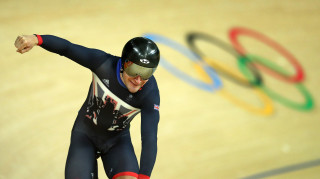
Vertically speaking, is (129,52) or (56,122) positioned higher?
(129,52)

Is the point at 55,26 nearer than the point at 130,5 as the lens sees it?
Yes

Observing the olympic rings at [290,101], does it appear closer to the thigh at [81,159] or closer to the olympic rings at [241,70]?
the olympic rings at [241,70]

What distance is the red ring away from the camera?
24.4ft

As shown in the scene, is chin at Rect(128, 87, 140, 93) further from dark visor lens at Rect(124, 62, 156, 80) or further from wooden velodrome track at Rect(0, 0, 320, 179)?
wooden velodrome track at Rect(0, 0, 320, 179)

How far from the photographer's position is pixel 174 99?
20.5 ft

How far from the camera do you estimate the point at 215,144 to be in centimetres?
578

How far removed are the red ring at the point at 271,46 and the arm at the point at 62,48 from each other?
4.77m

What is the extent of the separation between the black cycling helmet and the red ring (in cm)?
480

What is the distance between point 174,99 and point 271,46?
2.70 meters

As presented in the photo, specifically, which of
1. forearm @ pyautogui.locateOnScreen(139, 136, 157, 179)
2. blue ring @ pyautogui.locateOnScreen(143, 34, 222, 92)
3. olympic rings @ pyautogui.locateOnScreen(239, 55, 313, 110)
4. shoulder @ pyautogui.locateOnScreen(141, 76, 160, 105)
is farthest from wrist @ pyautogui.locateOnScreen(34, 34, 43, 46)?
olympic rings @ pyautogui.locateOnScreen(239, 55, 313, 110)

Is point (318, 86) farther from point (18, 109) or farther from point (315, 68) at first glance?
point (18, 109)

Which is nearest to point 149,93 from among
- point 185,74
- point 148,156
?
point 148,156

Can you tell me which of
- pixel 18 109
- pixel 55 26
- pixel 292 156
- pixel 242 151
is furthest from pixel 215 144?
pixel 55 26

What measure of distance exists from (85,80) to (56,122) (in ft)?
2.96
